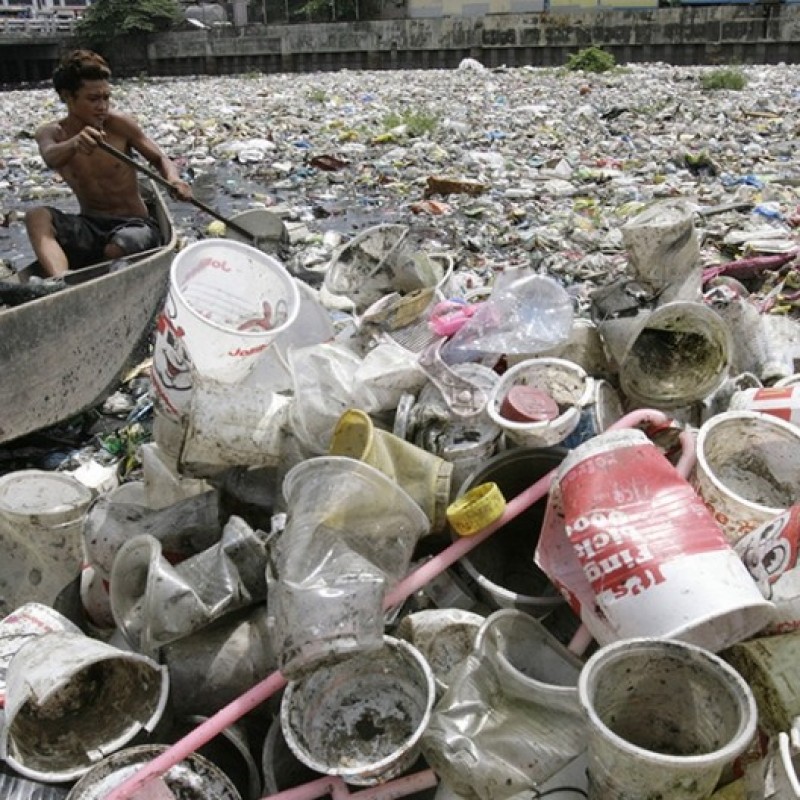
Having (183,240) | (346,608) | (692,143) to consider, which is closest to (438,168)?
(692,143)

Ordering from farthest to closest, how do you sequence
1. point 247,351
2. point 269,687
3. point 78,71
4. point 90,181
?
point 90,181 < point 78,71 < point 247,351 < point 269,687

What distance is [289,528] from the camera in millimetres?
1782

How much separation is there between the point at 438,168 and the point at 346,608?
300 inches

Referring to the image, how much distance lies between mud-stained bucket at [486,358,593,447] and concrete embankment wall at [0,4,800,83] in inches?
942

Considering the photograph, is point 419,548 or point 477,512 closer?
point 477,512

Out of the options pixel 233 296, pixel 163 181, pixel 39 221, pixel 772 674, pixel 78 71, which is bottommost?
pixel 772 674

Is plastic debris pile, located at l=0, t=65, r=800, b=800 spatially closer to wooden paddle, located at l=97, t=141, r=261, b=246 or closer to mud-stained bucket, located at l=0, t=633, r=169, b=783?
mud-stained bucket, located at l=0, t=633, r=169, b=783

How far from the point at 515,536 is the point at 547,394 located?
0.43m

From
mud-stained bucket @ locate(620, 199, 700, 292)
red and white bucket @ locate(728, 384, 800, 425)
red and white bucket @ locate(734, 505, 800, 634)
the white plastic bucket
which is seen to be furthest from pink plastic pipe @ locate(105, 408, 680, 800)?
the white plastic bucket

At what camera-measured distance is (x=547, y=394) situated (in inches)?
88.7

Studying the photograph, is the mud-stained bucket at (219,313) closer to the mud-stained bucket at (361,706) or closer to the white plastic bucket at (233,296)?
the white plastic bucket at (233,296)

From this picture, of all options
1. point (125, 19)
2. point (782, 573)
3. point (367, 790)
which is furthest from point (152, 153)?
point (125, 19)

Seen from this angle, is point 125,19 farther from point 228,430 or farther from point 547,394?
point 547,394

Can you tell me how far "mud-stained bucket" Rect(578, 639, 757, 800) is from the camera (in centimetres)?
127
